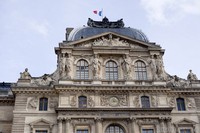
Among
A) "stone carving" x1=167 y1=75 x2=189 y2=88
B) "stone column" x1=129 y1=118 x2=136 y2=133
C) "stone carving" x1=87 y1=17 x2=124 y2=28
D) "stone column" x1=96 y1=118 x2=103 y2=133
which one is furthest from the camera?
"stone carving" x1=87 y1=17 x2=124 y2=28

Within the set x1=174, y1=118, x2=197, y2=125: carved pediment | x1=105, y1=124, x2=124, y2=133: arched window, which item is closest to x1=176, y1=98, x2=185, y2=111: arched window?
x1=174, y1=118, x2=197, y2=125: carved pediment

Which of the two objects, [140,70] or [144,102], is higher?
[140,70]

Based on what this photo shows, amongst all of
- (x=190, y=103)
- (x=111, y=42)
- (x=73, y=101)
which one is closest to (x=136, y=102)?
(x=190, y=103)

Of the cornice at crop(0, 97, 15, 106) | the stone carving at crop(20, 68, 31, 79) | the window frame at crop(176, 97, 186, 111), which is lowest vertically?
the window frame at crop(176, 97, 186, 111)

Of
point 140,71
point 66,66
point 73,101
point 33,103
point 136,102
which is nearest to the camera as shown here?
point 73,101

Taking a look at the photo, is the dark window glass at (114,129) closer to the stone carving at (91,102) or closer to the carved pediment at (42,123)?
the stone carving at (91,102)

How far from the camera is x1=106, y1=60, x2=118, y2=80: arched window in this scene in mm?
41250

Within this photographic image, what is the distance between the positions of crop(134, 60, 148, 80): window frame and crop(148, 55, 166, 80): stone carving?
0.93 metres

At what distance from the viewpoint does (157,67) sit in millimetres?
41812

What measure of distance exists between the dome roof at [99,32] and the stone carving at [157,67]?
432 centimetres

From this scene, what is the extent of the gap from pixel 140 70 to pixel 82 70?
7.35m

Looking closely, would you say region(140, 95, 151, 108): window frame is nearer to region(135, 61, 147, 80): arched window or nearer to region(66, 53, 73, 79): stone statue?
region(135, 61, 147, 80): arched window

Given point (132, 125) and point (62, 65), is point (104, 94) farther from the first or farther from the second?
point (62, 65)

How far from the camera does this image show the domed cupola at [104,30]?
4593 centimetres
